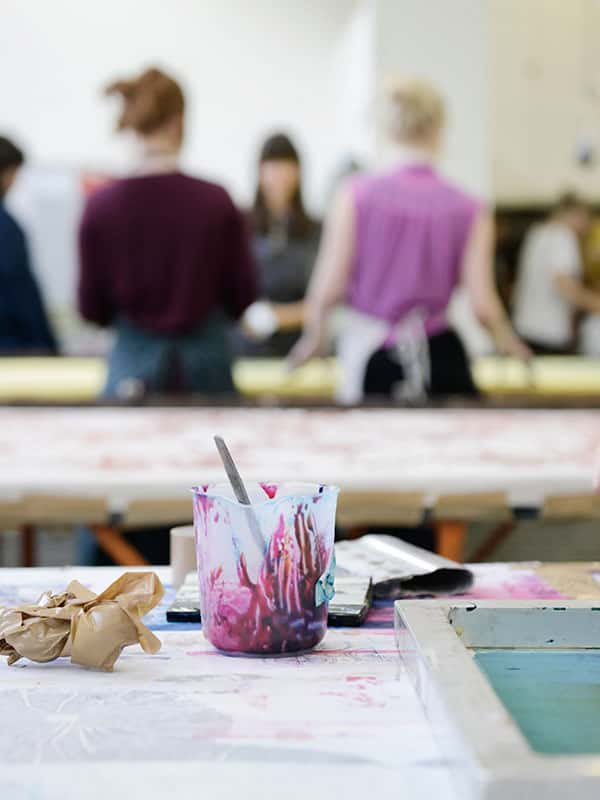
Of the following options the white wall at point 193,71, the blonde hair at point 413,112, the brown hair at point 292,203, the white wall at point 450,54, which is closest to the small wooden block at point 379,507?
the blonde hair at point 413,112

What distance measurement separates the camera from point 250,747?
2.26ft

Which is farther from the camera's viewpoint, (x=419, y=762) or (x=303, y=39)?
(x=303, y=39)

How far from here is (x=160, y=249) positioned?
2.82m

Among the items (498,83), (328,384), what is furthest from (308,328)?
(498,83)

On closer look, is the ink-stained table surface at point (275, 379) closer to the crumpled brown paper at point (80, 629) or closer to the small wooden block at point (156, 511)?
the small wooden block at point (156, 511)

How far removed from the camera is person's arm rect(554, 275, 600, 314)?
19.8ft

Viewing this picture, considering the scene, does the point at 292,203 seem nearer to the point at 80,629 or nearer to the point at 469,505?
the point at 469,505

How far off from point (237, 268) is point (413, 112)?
0.57m

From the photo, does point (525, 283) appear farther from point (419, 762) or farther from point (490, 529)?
point (419, 762)

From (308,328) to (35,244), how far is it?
10.4 feet

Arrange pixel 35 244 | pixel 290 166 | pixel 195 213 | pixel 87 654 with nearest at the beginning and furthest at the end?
pixel 87 654 < pixel 195 213 < pixel 290 166 < pixel 35 244

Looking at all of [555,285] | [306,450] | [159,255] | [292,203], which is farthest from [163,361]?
[555,285]

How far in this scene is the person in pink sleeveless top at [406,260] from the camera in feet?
9.59

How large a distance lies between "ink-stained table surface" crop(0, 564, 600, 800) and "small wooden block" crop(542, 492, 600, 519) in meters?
0.83
